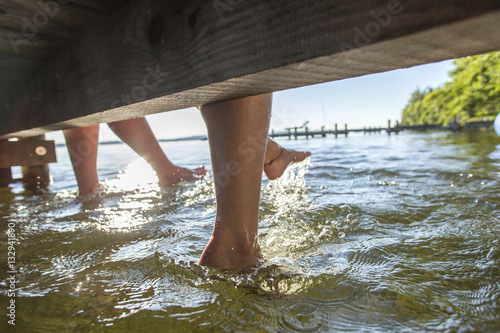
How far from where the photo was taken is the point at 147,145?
317 centimetres

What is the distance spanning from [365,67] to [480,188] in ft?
8.10

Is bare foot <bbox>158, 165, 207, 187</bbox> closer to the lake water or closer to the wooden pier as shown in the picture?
the lake water

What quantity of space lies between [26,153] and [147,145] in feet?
6.23

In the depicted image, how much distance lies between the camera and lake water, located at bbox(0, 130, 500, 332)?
918 mm

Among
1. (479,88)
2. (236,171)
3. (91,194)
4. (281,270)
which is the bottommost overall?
(281,270)

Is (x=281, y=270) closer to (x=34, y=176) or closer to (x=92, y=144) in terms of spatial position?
(x=92, y=144)

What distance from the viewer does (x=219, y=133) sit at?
4.00ft

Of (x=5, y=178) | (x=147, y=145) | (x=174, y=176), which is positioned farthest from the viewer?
(x=5, y=178)

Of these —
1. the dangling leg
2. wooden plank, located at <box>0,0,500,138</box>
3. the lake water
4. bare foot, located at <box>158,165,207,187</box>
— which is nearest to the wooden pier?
wooden plank, located at <box>0,0,500,138</box>

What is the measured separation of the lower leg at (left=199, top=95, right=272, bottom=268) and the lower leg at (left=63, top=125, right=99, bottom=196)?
230 centimetres

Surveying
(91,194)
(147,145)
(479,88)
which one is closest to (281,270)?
(147,145)

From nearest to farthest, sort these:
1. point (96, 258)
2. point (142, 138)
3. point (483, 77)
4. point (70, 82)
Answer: point (96, 258) → point (70, 82) → point (142, 138) → point (483, 77)

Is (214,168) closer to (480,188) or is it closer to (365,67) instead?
(365,67)

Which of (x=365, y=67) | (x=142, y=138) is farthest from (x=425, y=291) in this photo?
(x=142, y=138)
